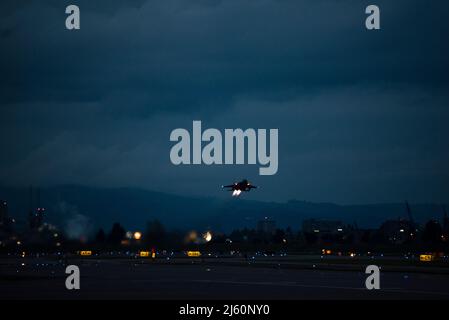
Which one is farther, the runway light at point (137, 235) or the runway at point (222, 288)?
the runway light at point (137, 235)

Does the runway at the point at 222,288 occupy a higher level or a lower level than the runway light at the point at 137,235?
lower

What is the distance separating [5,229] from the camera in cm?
15462

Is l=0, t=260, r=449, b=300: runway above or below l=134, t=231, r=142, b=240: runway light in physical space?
below

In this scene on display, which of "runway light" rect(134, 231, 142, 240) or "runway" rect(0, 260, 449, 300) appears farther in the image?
"runway light" rect(134, 231, 142, 240)

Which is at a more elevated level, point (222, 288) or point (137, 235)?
point (137, 235)

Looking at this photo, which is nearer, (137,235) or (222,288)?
(222,288)
